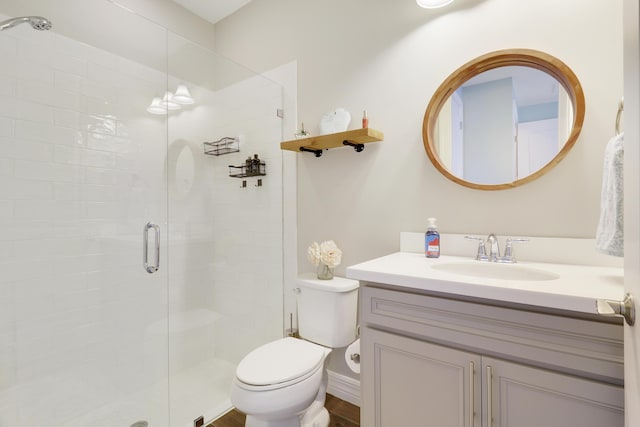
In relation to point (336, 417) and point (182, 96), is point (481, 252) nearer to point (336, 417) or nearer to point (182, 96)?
point (336, 417)

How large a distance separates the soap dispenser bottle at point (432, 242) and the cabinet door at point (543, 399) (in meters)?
0.55

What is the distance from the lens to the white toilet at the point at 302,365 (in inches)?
47.8

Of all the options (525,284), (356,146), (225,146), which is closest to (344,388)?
(525,284)

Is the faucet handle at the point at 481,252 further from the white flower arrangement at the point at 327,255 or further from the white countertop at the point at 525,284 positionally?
the white flower arrangement at the point at 327,255

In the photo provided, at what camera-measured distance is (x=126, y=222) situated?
1844 mm

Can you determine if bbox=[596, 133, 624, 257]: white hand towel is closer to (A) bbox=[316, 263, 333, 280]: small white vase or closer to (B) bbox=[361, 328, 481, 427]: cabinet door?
(B) bbox=[361, 328, 481, 427]: cabinet door

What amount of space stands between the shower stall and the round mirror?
3.77ft

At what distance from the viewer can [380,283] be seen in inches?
44.6

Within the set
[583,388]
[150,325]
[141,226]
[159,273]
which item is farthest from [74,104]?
[583,388]

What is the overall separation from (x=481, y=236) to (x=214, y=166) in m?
1.78

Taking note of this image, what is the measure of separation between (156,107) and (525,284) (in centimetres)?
217

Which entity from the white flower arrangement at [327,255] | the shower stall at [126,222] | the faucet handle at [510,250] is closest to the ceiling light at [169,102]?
the shower stall at [126,222]

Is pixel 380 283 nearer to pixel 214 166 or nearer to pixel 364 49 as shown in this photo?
pixel 364 49

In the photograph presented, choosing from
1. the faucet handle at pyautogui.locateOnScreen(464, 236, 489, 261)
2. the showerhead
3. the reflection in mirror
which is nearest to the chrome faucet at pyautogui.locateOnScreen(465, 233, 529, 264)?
the faucet handle at pyautogui.locateOnScreen(464, 236, 489, 261)
